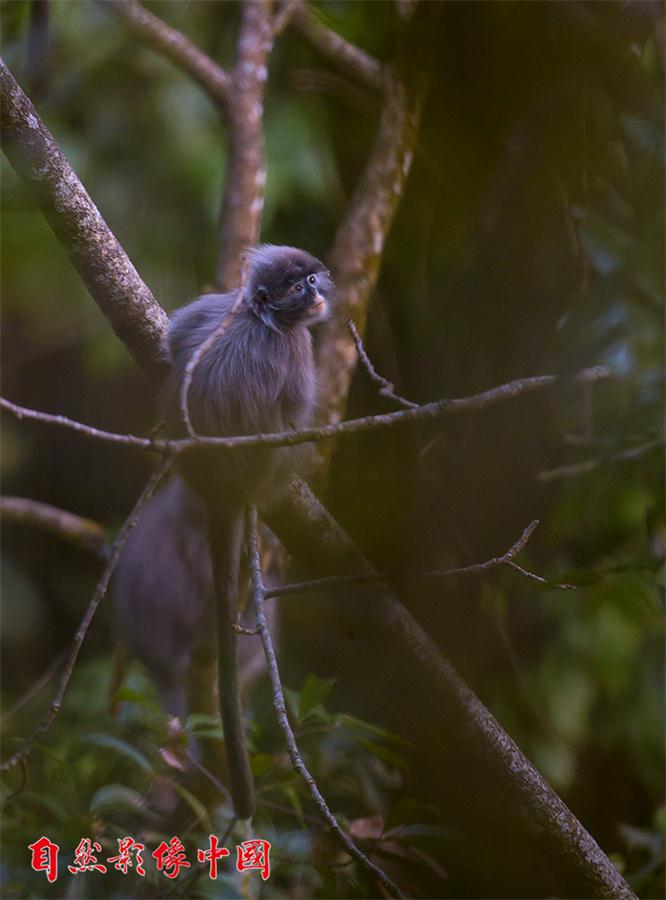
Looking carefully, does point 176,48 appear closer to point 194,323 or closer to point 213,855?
point 194,323

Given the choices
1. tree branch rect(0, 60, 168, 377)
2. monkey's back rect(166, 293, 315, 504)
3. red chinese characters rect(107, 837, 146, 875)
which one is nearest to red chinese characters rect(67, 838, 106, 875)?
red chinese characters rect(107, 837, 146, 875)

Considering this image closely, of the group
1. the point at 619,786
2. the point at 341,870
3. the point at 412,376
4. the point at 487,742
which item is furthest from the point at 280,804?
the point at 412,376

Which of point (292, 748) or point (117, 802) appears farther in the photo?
point (117, 802)

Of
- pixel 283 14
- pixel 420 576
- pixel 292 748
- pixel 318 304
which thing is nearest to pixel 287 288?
pixel 318 304

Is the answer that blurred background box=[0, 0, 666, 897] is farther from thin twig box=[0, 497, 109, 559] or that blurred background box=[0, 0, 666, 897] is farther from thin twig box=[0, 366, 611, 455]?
thin twig box=[0, 497, 109, 559]

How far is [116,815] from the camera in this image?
1092mm

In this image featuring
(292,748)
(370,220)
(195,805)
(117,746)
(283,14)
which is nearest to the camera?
(292,748)

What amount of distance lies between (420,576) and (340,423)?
0.19m

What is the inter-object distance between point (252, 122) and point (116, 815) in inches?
38.8

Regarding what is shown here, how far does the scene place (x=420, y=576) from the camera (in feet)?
3.22

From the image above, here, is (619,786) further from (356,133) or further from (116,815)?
(356,133)

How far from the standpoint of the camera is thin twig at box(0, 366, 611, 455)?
0.76m

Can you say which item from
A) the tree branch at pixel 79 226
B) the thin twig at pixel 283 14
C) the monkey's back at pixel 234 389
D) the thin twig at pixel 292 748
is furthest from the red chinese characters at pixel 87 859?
the thin twig at pixel 283 14

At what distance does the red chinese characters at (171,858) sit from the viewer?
98cm
